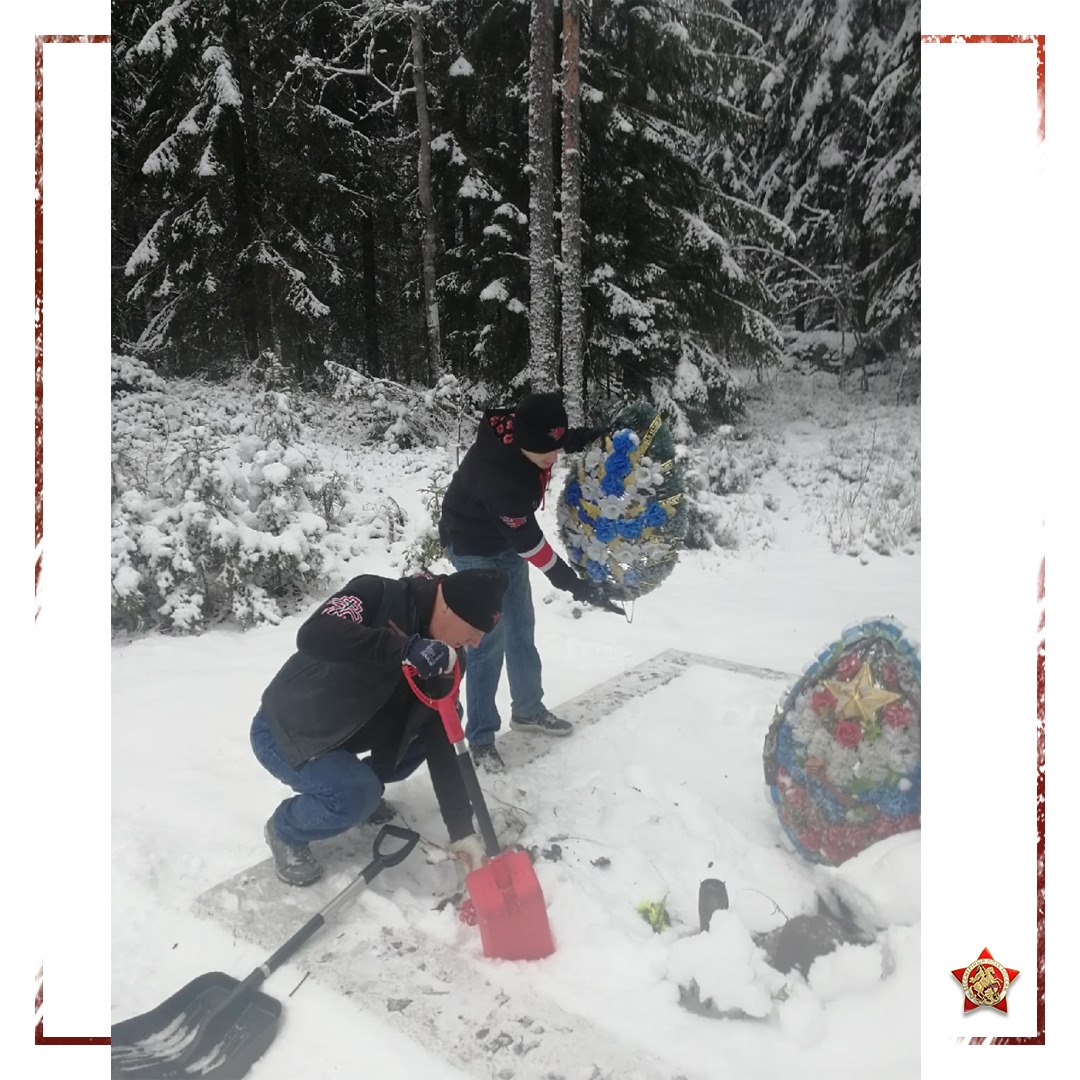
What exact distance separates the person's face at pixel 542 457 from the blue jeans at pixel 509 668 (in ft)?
1.07

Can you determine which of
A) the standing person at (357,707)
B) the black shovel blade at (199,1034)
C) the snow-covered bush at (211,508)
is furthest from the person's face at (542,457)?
the black shovel blade at (199,1034)

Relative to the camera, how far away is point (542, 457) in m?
1.84

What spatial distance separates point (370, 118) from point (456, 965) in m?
1.90

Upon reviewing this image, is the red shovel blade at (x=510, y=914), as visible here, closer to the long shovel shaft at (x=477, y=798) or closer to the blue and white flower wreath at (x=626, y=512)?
the long shovel shaft at (x=477, y=798)

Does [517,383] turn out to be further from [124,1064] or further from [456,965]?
[124,1064]

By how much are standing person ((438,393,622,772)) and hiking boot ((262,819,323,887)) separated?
A: 59 cm

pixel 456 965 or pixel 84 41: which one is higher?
pixel 84 41

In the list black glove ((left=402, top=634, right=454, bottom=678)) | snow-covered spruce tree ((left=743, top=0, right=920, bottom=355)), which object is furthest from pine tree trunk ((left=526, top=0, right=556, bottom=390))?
black glove ((left=402, top=634, right=454, bottom=678))

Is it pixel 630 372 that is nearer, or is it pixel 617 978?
pixel 617 978

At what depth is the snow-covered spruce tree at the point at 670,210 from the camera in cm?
172

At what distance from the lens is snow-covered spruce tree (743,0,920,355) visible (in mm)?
A: 1580

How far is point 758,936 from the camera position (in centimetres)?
158

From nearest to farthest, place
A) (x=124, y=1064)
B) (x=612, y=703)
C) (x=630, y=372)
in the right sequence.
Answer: (x=124, y=1064) < (x=630, y=372) < (x=612, y=703)
